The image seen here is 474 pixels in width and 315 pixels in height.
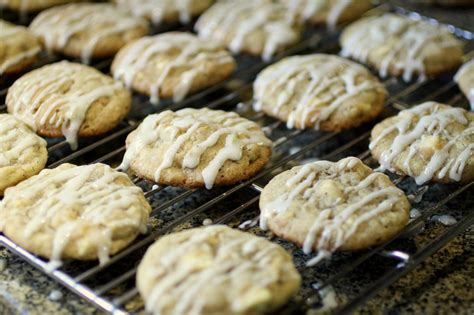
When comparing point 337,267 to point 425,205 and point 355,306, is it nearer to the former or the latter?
point 355,306

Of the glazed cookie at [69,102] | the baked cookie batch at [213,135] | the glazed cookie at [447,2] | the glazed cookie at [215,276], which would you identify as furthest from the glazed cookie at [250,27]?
the glazed cookie at [215,276]

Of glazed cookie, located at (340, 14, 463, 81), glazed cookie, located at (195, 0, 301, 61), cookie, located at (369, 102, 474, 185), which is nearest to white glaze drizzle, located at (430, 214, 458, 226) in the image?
cookie, located at (369, 102, 474, 185)

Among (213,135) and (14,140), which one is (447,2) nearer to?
(213,135)

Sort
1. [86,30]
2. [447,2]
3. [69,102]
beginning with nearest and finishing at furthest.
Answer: [69,102]
[86,30]
[447,2]

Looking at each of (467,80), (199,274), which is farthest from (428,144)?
(199,274)

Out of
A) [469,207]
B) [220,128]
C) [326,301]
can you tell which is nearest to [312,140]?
[220,128]

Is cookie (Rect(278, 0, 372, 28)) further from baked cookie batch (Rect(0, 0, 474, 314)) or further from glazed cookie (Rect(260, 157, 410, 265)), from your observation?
glazed cookie (Rect(260, 157, 410, 265))

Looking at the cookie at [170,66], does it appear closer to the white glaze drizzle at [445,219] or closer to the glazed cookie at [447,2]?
the white glaze drizzle at [445,219]
